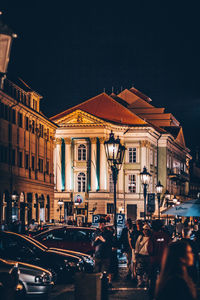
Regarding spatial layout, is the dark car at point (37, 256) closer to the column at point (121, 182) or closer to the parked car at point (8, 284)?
the parked car at point (8, 284)

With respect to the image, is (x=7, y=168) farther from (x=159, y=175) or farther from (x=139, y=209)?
(x=159, y=175)

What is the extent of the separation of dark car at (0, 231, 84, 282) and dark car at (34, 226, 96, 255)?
4.25m

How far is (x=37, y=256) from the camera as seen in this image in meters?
19.2

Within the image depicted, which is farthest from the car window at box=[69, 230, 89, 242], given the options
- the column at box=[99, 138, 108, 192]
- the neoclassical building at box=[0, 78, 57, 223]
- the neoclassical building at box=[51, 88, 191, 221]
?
the column at box=[99, 138, 108, 192]

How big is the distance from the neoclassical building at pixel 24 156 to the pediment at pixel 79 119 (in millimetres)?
21375

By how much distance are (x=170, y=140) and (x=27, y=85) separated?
163ft

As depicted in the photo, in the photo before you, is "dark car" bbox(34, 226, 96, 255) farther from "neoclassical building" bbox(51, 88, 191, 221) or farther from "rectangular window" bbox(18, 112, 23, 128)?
"neoclassical building" bbox(51, 88, 191, 221)

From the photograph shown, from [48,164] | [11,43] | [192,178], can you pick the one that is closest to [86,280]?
[11,43]

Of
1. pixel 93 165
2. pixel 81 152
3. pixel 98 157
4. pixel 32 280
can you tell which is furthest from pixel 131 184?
pixel 32 280

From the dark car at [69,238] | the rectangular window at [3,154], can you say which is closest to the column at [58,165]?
the rectangular window at [3,154]

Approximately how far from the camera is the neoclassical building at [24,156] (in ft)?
198

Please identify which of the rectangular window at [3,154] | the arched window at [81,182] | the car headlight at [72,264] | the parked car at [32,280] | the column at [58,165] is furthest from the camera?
the column at [58,165]

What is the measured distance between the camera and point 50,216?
7456 cm

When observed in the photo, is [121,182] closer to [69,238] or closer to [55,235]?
[55,235]
